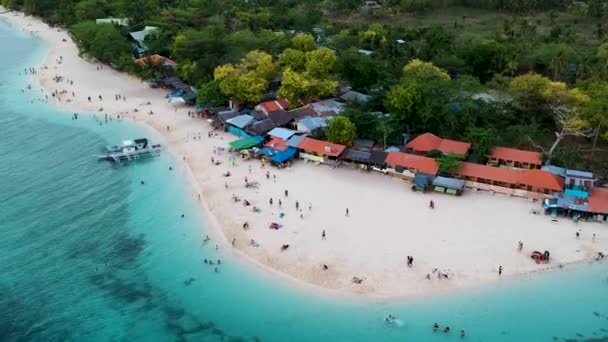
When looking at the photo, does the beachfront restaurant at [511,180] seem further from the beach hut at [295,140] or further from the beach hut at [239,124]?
the beach hut at [239,124]

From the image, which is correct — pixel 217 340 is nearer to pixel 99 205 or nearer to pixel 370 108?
pixel 99 205

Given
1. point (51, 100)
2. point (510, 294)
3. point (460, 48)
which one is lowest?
point (510, 294)

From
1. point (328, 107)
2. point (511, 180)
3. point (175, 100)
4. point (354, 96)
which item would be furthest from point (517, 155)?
point (175, 100)

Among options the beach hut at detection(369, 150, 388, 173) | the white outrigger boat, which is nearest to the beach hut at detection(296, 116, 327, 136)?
the beach hut at detection(369, 150, 388, 173)

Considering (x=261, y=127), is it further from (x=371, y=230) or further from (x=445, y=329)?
(x=445, y=329)

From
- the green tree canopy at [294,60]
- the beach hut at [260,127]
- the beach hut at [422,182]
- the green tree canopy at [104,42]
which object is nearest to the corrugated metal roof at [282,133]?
the beach hut at [260,127]

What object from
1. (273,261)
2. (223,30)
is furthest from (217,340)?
(223,30)
